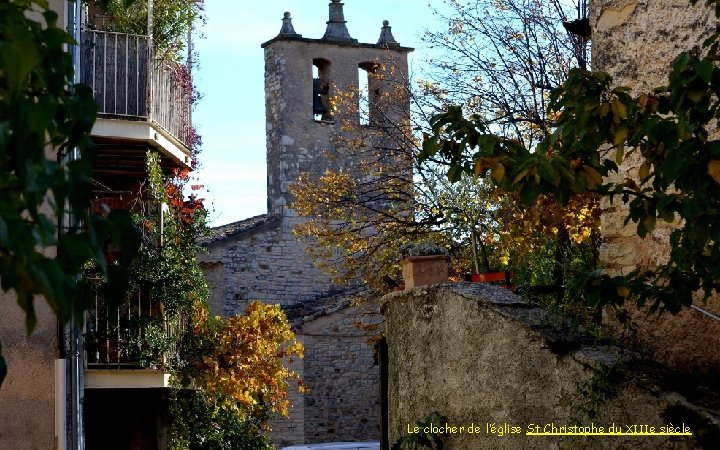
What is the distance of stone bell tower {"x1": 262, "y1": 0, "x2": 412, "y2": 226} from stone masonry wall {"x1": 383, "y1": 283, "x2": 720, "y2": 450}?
17041 millimetres

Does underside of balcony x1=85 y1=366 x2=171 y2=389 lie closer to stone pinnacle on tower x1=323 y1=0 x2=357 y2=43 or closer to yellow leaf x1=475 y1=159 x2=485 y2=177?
yellow leaf x1=475 y1=159 x2=485 y2=177

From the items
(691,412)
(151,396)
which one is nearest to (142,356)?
(151,396)

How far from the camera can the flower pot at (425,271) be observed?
8.80 metres

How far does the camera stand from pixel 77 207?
325 cm

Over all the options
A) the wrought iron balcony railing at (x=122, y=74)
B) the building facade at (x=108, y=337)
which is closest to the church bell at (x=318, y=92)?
the building facade at (x=108, y=337)

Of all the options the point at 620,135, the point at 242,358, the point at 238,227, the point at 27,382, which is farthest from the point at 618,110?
the point at 238,227

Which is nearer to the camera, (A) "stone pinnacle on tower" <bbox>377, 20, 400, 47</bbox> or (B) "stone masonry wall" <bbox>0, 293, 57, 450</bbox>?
(B) "stone masonry wall" <bbox>0, 293, 57, 450</bbox>

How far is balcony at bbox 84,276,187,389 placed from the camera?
1301 cm

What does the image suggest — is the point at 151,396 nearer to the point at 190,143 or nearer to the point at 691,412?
the point at 190,143

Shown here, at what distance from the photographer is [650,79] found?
8.18m

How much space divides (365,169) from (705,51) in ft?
36.6

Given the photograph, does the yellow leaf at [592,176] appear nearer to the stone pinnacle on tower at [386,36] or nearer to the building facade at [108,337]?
the building facade at [108,337]

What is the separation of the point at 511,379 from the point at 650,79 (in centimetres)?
214

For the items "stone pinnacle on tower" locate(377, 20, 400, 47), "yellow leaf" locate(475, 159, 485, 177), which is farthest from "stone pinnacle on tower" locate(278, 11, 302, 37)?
"yellow leaf" locate(475, 159, 485, 177)
